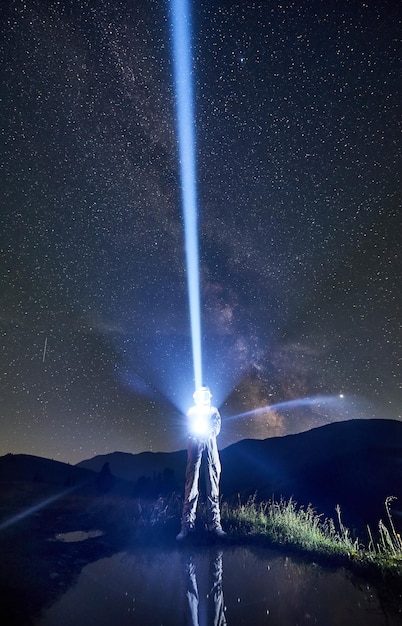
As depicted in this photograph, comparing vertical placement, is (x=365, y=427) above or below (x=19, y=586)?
above

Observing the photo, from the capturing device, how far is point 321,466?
135ft

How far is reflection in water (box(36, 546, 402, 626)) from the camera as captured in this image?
10.1 ft

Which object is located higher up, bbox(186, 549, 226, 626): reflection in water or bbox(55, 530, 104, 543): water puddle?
bbox(55, 530, 104, 543): water puddle

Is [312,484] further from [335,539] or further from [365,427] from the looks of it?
[365,427]

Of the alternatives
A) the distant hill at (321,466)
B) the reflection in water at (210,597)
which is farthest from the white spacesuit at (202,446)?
the distant hill at (321,466)

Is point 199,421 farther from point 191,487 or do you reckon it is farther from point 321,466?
point 321,466

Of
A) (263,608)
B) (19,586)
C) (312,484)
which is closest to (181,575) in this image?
(263,608)

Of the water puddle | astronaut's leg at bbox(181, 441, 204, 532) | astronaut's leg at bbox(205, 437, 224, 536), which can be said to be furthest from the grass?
the water puddle

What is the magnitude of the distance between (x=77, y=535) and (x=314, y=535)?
5.27 metres

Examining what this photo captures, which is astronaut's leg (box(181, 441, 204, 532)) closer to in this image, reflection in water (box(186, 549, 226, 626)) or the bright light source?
the bright light source

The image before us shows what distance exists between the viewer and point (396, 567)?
4035 mm

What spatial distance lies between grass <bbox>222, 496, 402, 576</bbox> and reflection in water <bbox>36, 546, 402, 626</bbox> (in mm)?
486

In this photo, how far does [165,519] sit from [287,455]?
91.0 meters

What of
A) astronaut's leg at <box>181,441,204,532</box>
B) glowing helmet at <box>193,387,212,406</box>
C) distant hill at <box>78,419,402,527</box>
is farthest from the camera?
distant hill at <box>78,419,402,527</box>
